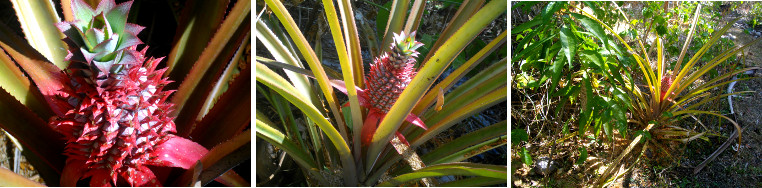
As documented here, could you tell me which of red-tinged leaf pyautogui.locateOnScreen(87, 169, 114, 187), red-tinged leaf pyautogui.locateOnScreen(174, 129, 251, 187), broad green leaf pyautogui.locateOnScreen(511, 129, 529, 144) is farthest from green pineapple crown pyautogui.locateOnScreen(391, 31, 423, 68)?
broad green leaf pyautogui.locateOnScreen(511, 129, 529, 144)

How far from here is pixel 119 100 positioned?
62 centimetres

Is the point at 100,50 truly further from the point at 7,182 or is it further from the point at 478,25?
the point at 478,25

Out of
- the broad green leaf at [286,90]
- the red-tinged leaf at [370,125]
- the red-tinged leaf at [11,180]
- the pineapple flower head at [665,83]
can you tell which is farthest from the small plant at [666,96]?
the red-tinged leaf at [11,180]

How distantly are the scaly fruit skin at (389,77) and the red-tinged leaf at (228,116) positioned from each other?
0.66 feet

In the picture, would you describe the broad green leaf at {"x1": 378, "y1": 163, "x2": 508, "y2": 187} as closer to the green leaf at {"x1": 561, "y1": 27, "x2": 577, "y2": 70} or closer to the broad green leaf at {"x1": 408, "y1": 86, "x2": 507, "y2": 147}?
the broad green leaf at {"x1": 408, "y1": 86, "x2": 507, "y2": 147}

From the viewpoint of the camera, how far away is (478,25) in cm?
62

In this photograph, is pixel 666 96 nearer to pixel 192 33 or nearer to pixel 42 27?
pixel 192 33

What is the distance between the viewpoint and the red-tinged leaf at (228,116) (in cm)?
81

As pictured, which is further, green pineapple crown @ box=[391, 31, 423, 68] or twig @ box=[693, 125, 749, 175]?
twig @ box=[693, 125, 749, 175]

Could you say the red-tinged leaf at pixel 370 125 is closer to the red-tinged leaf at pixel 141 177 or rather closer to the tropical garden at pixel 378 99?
the tropical garden at pixel 378 99

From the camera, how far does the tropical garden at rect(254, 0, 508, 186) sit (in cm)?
72

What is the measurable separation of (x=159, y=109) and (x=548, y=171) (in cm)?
117

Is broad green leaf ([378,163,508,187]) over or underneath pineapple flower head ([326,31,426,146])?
underneath

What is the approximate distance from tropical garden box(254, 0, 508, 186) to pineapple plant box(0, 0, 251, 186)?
8cm
